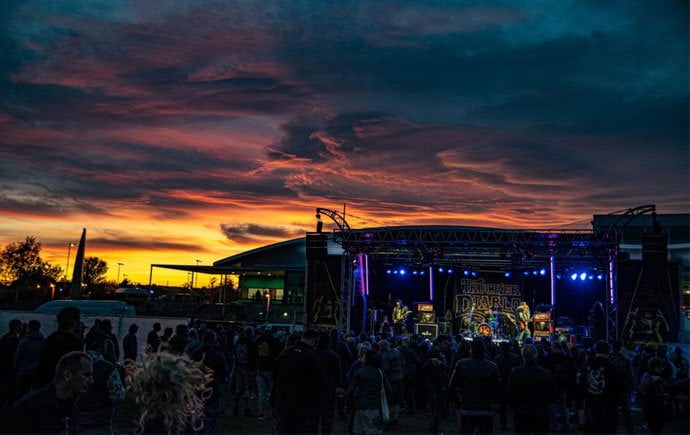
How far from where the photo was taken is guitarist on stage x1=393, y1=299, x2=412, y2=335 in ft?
99.0

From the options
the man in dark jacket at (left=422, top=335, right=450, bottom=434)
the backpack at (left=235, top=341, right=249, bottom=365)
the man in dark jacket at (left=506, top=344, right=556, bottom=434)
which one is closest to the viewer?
the man in dark jacket at (left=506, top=344, right=556, bottom=434)

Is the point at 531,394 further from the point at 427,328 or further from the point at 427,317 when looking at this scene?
the point at 427,317

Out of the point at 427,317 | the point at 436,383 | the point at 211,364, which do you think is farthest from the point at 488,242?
the point at 211,364

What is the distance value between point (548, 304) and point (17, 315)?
23.0m

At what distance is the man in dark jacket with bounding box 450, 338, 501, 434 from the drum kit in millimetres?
22882

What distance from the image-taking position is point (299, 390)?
6742mm

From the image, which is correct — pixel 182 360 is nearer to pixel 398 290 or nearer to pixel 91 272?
pixel 398 290

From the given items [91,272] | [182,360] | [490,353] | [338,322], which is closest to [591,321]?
[338,322]

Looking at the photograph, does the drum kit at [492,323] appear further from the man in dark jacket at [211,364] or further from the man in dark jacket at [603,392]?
the man in dark jacket at [211,364]

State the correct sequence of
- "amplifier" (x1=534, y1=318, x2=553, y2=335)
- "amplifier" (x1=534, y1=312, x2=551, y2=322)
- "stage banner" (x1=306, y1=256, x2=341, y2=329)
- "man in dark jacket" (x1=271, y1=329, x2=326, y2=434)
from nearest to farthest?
"man in dark jacket" (x1=271, y1=329, x2=326, y2=434), "stage banner" (x1=306, y1=256, x2=341, y2=329), "amplifier" (x1=534, y1=318, x2=553, y2=335), "amplifier" (x1=534, y1=312, x2=551, y2=322)

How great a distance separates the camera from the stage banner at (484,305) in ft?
100

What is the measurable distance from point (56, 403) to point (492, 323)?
28.7 m

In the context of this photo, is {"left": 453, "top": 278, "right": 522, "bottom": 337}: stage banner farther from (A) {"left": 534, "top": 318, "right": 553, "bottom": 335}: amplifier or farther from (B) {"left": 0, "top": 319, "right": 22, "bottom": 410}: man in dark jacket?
(B) {"left": 0, "top": 319, "right": 22, "bottom": 410}: man in dark jacket

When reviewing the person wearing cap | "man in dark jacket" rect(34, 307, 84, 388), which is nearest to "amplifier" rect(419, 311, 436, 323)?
the person wearing cap
